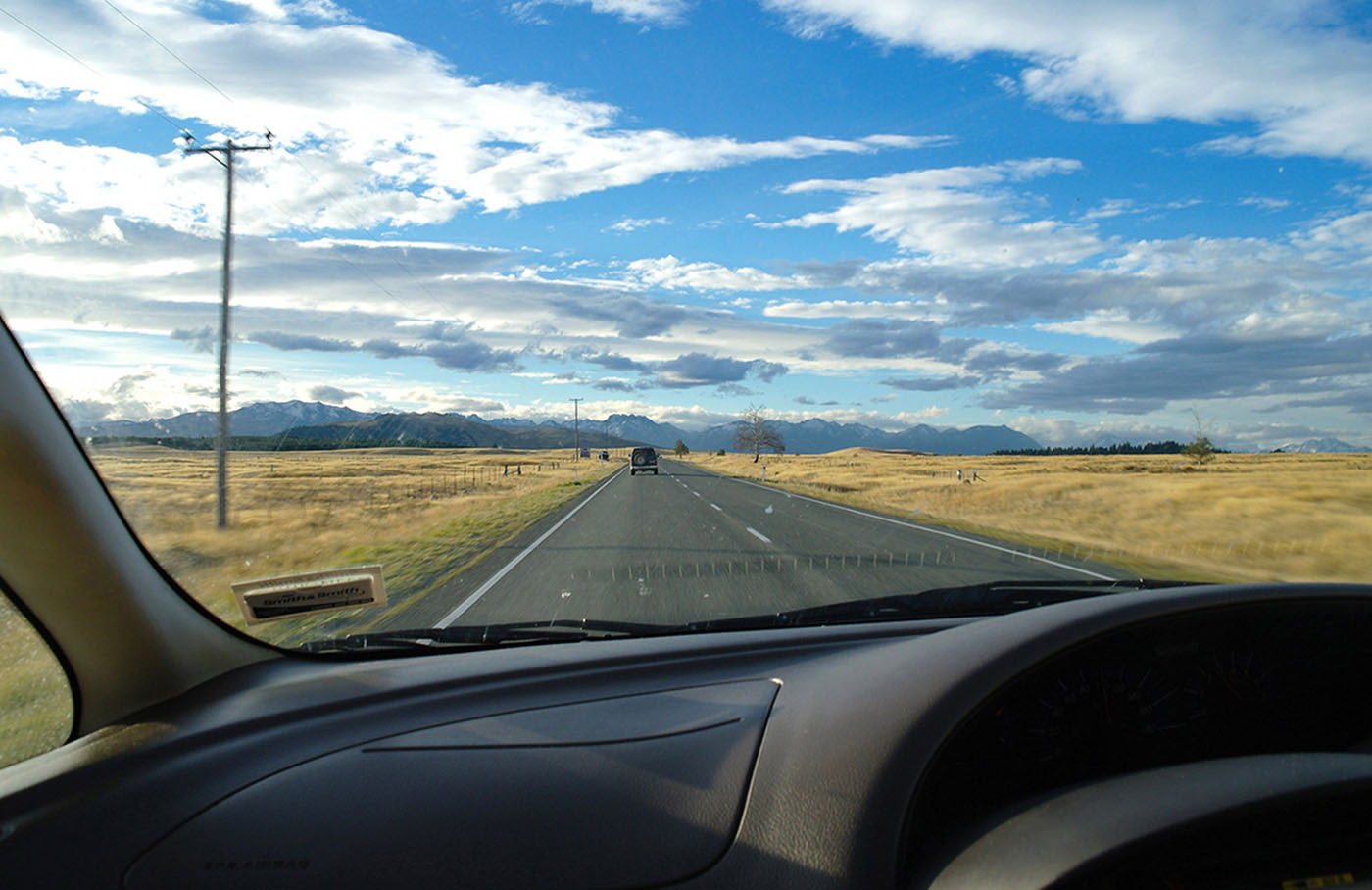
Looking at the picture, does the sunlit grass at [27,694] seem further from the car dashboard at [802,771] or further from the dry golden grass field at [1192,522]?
the dry golden grass field at [1192,522]

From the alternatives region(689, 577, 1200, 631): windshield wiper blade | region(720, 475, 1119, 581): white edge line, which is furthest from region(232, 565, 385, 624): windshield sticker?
region(720, 475, 1119, 581): white edge line

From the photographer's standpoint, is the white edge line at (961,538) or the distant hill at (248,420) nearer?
the distant hill at (248,420)

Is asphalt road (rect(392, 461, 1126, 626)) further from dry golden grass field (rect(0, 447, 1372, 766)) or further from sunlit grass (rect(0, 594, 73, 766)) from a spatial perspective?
sunlit grass (rect(0, 594, 73, 766))

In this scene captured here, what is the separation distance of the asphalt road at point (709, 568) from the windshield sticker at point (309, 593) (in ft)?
11.2

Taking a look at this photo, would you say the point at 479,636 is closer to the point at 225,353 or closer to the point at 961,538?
the point at 225,353

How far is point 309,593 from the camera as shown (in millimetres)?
3373

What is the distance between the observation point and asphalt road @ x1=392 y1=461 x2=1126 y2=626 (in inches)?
297

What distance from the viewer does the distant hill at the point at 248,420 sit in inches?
148

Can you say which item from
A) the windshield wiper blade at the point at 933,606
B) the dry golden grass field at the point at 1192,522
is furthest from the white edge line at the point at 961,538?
the windshield wiper blade at the point at 933,606

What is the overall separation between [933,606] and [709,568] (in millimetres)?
5932

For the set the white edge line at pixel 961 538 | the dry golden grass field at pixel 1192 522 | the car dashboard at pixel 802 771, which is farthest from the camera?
the white edge line at pixel 961 538

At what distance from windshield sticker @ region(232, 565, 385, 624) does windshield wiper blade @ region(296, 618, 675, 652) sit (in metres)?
0.23

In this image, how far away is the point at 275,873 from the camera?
1967 millimetres

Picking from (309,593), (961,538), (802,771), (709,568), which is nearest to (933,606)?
(802,771)
